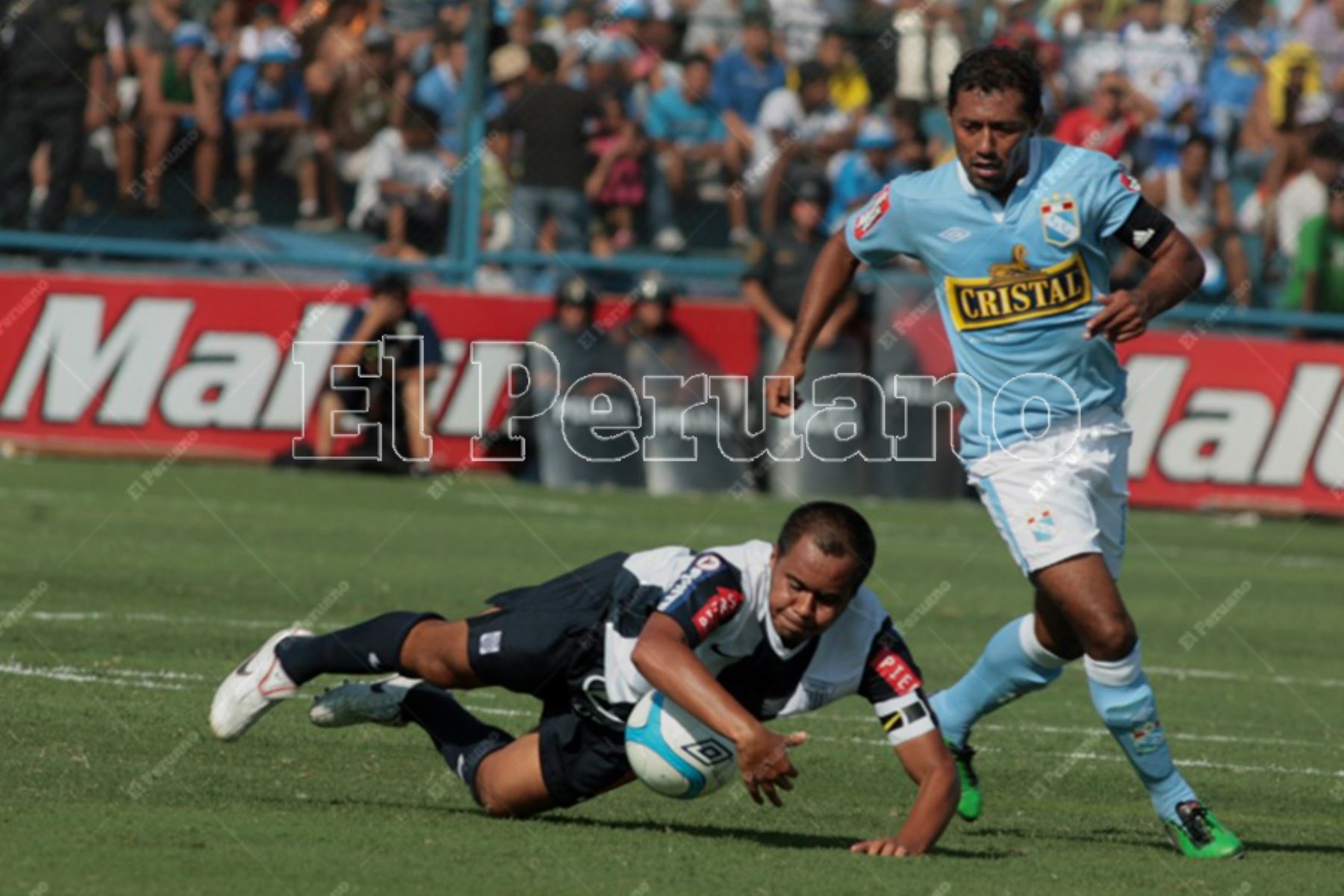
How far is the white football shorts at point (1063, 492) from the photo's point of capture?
7520 millimetres

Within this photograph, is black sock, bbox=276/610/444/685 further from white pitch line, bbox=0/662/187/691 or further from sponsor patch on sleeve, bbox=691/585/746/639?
white pitch line, bbox=0/662/187/691

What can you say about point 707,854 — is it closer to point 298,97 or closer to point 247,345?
point 247,345

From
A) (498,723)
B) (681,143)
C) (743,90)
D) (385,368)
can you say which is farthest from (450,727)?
(743,90)

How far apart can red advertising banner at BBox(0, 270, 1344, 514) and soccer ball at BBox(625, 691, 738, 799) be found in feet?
43.1

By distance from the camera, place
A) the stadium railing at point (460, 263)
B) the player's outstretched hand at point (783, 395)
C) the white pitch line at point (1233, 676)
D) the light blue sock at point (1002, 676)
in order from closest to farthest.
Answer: the player's outstretched hand at point (783, 395) → the light blue sock at point (1002, 676) → the white pitch line at point (1233, 676) → the stadium railing at point (460, 263)

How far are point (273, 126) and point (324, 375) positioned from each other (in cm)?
274

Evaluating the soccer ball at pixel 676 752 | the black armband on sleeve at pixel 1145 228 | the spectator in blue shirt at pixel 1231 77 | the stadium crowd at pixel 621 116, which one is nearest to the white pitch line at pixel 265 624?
the black armband on sleeve at pixel 1145 228

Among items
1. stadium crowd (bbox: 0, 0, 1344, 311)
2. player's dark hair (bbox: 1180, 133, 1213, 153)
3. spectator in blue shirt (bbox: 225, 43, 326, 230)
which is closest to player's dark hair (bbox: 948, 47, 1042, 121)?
stadium crowd (bbox: 0, 0, 1344, 311)

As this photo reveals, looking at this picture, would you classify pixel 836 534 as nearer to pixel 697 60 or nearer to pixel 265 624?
pixel 265 624

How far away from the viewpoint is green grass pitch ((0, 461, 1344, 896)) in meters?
6.36

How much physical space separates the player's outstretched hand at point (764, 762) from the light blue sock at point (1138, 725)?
169cm

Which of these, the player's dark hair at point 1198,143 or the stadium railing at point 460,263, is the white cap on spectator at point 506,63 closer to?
the stadium railing at point 460,263

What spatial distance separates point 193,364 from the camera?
19.6 m

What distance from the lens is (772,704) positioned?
6.97 meters
